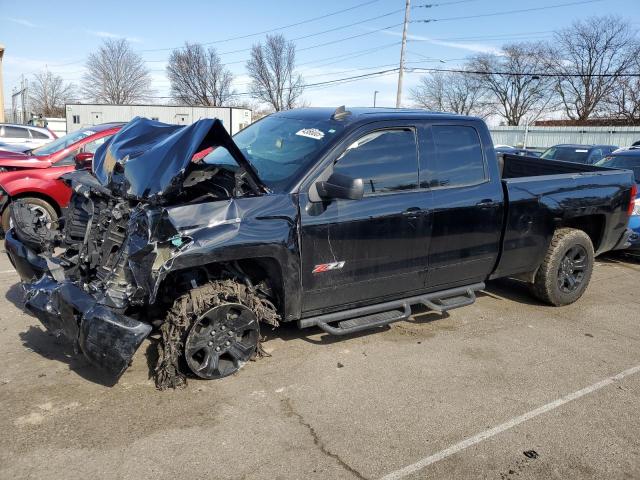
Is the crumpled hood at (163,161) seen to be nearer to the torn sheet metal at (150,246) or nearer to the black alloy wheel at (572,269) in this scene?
the torn sheet metal at (150,246)

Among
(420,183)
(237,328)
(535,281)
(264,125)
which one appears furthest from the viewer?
(535,281)

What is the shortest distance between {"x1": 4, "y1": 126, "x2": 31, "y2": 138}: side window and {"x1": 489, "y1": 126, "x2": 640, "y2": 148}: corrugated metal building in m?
28.5

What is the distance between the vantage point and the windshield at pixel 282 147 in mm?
3846

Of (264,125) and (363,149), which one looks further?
(264,125)

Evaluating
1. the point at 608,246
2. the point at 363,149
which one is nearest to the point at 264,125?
the point at 363,149

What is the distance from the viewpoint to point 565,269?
555 centimetres

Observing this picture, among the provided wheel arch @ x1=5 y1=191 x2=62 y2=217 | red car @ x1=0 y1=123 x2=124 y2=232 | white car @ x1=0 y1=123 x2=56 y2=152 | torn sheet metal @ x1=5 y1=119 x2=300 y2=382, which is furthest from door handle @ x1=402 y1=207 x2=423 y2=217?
white car @ x1=0 y1=123 x2=56 y2=152

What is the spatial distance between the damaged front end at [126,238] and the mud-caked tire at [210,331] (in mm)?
274

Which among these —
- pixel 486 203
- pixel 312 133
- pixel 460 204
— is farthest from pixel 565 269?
pixel 312 133

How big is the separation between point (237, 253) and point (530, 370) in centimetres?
253

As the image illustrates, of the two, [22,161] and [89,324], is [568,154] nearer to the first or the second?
[22,161]

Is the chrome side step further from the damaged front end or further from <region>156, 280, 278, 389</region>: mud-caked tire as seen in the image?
the damaged front end

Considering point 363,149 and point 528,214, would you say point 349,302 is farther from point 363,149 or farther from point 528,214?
point 528,214

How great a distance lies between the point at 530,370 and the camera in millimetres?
4094
